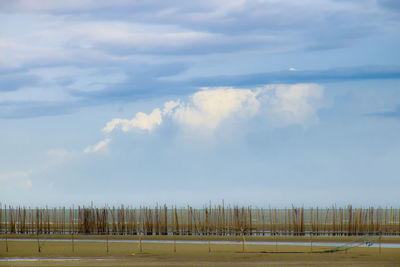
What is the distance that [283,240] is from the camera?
30.4 meters

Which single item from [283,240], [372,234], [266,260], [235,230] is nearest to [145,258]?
[266,260]

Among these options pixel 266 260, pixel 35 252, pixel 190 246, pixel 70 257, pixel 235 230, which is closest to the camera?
pixel 266 260

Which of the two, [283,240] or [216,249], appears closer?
[216,249]

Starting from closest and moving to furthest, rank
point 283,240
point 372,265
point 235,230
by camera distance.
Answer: point 372,265, point 283,240, point 235,230

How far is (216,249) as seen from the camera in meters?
25.0

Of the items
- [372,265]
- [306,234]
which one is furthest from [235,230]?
[372,265]

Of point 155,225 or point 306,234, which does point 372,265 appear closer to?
point 306,234

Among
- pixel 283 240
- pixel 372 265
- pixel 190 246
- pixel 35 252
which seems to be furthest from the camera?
pixel 283 240

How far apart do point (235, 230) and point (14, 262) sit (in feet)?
49.8

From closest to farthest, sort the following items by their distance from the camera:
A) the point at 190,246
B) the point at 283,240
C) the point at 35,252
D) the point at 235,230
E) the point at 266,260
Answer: the point at 266,260
the point at 35,252
the point at 190,246
the point at 283,240
the point at 235,230

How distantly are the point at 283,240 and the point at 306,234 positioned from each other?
4.02 metres

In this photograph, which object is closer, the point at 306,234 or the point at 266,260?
the point at 266,260

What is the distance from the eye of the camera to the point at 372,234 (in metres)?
32.0

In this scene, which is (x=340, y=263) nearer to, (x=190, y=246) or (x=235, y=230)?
(x=190, y=246)
